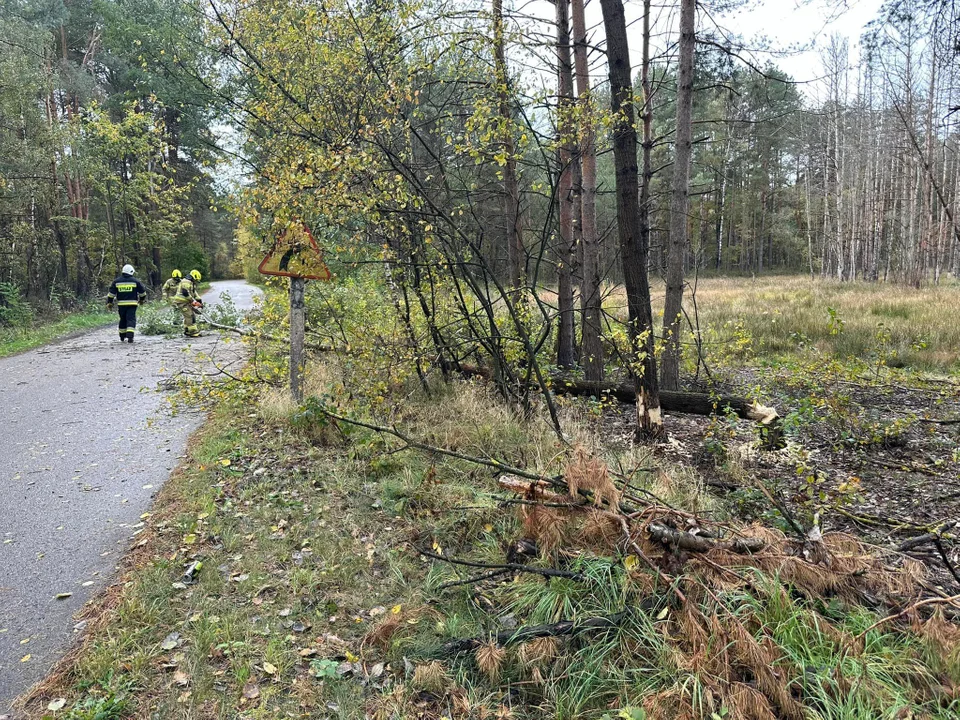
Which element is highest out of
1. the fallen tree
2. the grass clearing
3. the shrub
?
the shrub

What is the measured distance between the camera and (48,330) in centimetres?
1544

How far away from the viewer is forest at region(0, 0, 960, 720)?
282 centimetres

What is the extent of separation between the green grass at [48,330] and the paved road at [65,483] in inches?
120

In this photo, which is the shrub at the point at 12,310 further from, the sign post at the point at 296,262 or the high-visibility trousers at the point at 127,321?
the sign post at the point at 296,262

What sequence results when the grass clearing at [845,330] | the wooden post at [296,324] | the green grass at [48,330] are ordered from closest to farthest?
1. the wooden post at [296,324]
2. the grass clearing at [845,330]
3. the green grass at [48,330]

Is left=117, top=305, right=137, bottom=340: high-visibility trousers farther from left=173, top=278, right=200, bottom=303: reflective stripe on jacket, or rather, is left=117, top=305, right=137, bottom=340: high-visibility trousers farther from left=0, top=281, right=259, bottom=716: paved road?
left=0, top=281, right=259, bottom=716: paved road

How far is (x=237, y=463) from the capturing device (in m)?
5.93

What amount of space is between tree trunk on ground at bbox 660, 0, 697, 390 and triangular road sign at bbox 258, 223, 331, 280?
475 centimetres

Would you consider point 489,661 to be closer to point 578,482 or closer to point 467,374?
point 578,482

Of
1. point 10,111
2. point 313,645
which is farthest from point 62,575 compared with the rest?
point 10,111

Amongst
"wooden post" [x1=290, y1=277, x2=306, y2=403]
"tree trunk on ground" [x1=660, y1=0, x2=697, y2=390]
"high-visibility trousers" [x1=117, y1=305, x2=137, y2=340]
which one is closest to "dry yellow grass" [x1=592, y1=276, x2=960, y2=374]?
"tree trunk on ground" [x1=660, y1=0, x2=697, y2=390]

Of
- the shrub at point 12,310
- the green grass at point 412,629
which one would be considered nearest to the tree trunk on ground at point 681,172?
the green grass at point 412,629

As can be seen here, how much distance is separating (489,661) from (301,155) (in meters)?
5.16

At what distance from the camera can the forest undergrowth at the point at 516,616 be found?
2.61 m
